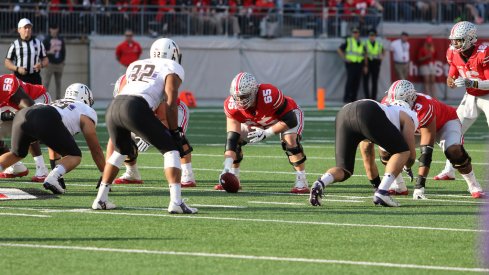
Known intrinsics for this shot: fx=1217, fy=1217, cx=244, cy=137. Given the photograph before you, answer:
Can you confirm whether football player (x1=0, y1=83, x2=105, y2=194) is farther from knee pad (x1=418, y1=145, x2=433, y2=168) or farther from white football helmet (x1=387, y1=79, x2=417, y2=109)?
knee pad (x1=418, y1=145, x2=433, y2=168)

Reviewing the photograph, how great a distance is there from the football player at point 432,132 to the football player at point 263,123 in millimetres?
1107

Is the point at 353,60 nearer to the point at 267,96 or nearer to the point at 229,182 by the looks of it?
the point at 267,96

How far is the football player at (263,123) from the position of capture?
1195 cm

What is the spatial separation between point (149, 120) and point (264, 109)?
101 inches

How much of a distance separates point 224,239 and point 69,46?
67.5 feet

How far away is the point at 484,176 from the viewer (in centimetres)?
1324

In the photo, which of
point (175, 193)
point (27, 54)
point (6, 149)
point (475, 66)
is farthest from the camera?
point (27, 54)

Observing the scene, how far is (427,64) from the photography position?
31062mm

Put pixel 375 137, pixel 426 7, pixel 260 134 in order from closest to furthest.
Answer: pixel 375 137 < pixel 260 134 < pixel 426 7

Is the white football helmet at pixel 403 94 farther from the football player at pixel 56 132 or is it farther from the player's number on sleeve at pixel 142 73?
the football player at pixel 56 132

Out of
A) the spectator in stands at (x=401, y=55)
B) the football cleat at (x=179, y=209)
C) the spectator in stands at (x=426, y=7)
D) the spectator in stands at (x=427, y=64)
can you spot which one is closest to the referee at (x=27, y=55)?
the football cleat at (x=179, y=209)

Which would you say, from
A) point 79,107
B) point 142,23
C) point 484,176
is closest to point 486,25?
point 142,23

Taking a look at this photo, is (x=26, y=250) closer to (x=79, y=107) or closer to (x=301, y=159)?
(x=79, y=107)

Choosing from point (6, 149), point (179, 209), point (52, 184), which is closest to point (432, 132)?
point (179, 209)
